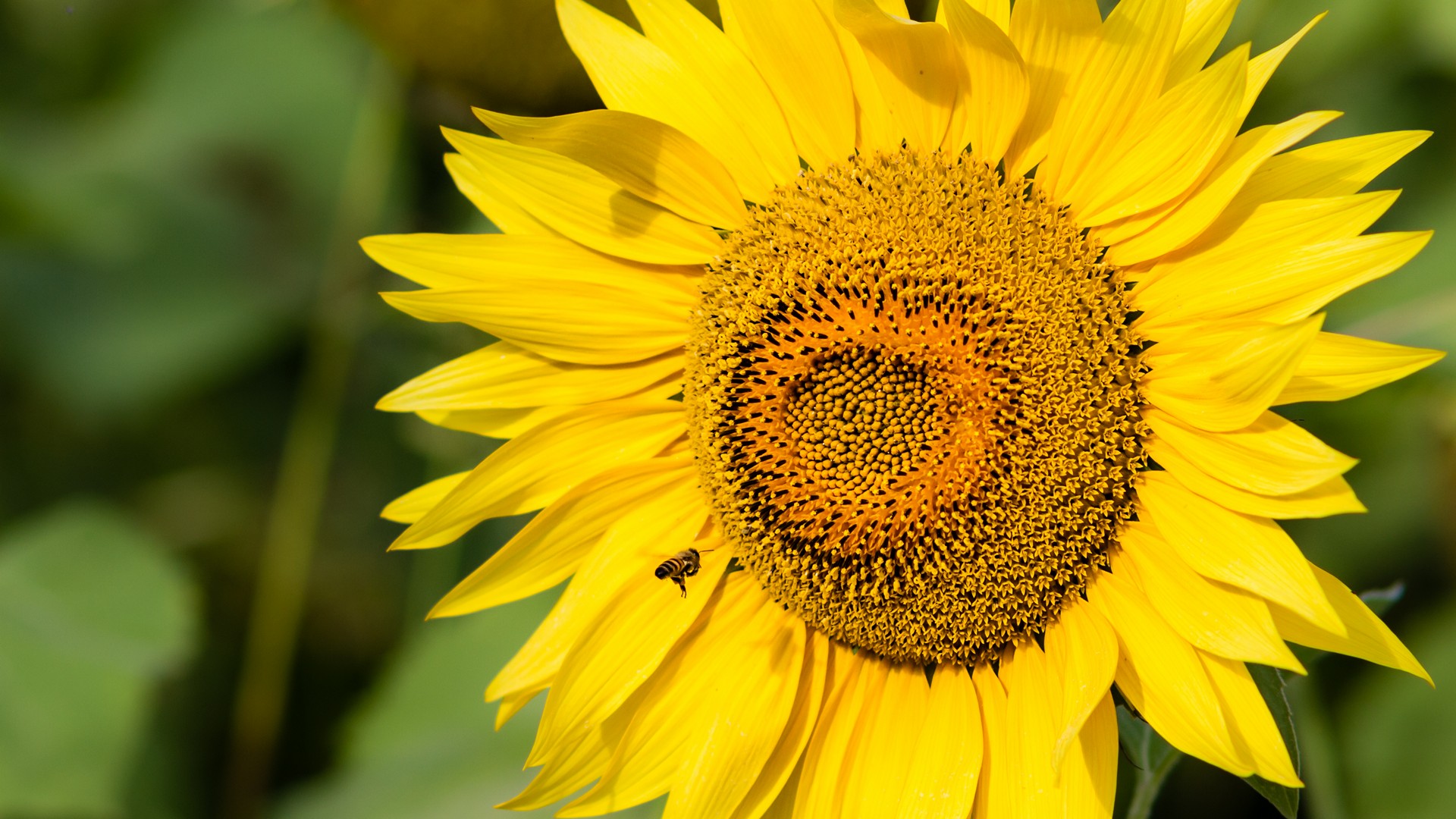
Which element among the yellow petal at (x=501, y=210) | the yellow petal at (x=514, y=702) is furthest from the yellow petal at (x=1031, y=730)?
the yellow petal at (x=501, y=210)

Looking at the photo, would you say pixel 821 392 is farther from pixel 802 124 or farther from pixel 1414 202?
pixel 1414 202

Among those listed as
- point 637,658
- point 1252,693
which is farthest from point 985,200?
point 637,658

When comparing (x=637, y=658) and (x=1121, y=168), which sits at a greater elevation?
(x=1121, y=168)

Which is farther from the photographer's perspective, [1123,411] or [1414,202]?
[1414,202]

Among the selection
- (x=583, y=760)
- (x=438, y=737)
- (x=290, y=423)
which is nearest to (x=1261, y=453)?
(x=583, y=760)

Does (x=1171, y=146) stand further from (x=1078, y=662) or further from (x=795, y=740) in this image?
(x=795, y=740)

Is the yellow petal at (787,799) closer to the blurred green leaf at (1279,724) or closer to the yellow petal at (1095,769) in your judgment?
the yellow petal at (1095,769)
